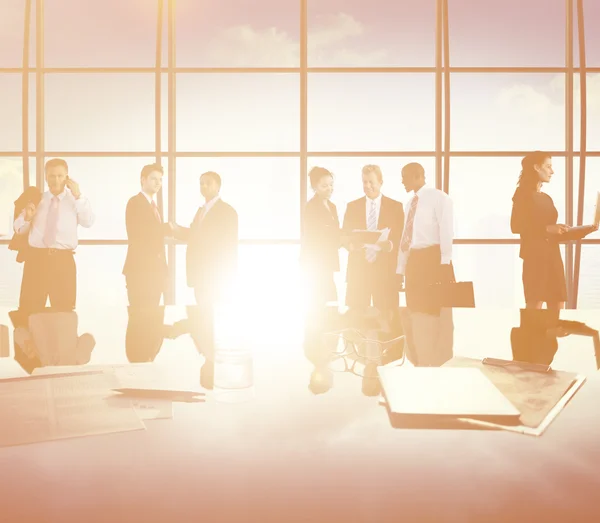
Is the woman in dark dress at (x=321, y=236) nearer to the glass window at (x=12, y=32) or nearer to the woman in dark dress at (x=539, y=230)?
the woman in dark dress at (x=539, y=230)

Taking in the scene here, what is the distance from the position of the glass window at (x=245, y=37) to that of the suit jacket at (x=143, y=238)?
258cm

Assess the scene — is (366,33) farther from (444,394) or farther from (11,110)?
(444,394)

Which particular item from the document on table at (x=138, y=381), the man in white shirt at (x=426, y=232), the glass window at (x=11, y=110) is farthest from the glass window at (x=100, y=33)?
the document on table at (x=138, y=381)

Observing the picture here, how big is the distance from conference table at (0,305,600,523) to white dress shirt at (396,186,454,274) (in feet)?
9.91

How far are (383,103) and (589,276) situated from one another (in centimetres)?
318

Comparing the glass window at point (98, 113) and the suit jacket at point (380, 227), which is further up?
the glass window at point (98, 113)

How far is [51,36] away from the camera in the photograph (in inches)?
252

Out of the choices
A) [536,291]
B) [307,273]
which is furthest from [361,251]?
[536,291]

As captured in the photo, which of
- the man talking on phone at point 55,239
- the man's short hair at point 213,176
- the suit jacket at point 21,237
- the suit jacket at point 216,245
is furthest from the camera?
the man's short hair at point 213,176

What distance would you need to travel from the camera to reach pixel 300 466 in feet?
2.22

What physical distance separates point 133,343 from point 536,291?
11.4 ft

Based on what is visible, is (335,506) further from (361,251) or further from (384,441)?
(361,251)

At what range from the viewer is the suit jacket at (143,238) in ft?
13.4

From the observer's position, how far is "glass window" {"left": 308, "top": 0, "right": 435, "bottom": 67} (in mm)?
6105
